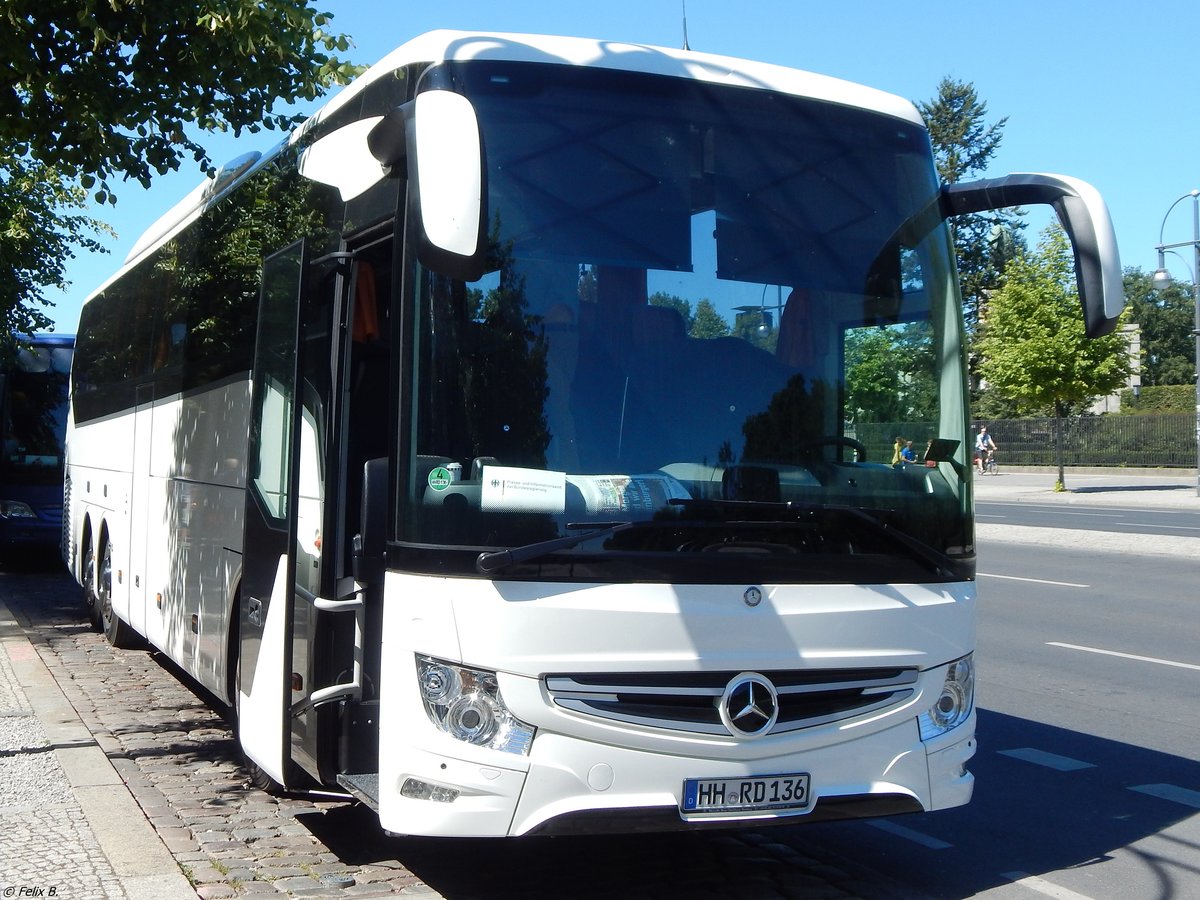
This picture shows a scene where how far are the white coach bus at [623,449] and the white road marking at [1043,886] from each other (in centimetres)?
74

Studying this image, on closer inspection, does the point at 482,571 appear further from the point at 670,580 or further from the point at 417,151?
the point at 417,151

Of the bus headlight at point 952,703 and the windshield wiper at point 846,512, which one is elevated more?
the windshield wiper at point 846,512

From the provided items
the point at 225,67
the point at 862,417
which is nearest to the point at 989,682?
the point at 862,417

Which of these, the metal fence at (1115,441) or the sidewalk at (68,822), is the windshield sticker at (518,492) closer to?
the sidewalk at (68,822)

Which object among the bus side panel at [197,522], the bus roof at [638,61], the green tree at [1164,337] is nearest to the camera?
the bus roof at [638,61]

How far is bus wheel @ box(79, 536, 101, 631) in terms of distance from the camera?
507 inches

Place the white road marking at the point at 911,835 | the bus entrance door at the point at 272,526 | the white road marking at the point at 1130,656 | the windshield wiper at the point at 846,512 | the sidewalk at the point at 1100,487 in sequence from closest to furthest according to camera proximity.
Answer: the windshield wiper at the point at 846,512, the bus entrance door at the point at 272,526, the white road marking at the point at 911,835, the white road marking at the point at 1130,656, the sidewalk at the point at 1100,487

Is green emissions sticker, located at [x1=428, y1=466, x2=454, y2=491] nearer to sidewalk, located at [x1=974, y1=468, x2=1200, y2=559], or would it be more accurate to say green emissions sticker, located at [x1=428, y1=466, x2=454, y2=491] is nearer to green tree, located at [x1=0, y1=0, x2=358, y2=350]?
green tree, located at [x1=0, y1=0, x2=358, y2=350]

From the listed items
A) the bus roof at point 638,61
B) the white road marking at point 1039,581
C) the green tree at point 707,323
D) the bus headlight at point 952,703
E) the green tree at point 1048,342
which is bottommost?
the white road marking at point 1039,581

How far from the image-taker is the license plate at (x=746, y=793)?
4715 mm

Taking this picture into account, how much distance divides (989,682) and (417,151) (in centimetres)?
759

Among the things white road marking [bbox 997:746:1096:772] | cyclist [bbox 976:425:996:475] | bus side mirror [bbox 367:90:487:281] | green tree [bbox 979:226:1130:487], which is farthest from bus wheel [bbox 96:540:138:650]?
cyclist [bbox 976:425:996:475]

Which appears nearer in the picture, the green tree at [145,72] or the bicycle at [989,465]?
the green tree at [145,72]

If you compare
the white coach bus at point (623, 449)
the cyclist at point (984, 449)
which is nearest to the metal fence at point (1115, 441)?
the cyclist at point (984, 449)
